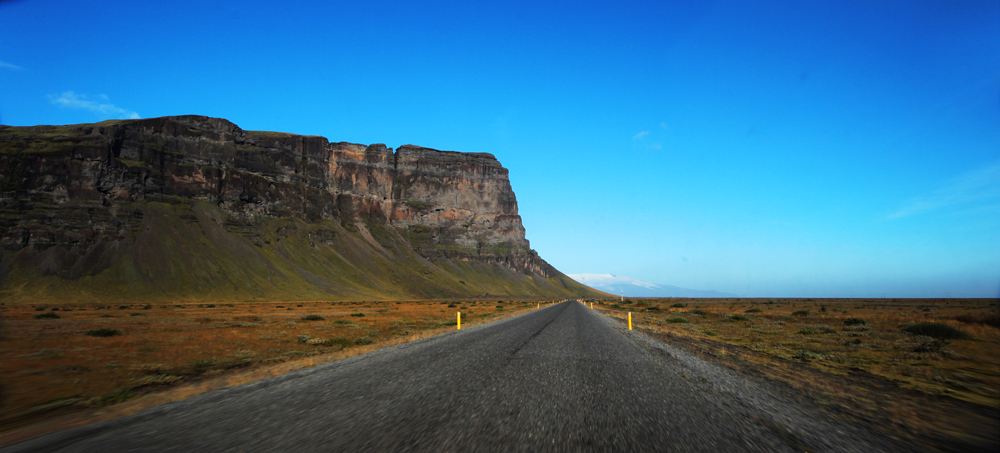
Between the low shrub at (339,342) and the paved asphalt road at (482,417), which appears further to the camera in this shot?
the low shrub at (339,342)

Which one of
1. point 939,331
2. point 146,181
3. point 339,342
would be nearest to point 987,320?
point 939,331

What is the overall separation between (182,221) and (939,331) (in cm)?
15995

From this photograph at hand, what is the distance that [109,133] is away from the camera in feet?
455

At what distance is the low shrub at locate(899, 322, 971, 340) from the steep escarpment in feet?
404

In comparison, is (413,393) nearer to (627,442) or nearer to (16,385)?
(627,442)

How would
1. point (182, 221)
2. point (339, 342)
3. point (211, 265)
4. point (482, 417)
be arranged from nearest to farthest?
1. point (482, 417)
2. point (339, 342)
3. point (211, 265)
4. point (182, 221)

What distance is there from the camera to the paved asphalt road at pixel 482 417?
585 centimetres

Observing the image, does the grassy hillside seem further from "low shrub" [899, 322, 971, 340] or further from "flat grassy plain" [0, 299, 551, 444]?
"low shrub" [899, 322, 971, 340]

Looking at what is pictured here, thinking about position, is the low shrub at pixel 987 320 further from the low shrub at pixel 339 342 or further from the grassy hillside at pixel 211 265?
the grassy hillside at pixel 211 265

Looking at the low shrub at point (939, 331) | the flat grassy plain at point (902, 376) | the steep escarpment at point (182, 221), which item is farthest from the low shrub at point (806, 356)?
the steep escarpment at point (182, 221)

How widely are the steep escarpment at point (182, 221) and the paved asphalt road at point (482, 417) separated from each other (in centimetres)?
11816

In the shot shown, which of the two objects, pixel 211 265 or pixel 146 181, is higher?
pixel 146 181

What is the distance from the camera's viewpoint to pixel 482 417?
22.9ft

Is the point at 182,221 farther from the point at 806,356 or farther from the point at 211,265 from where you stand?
the point at 806,356
